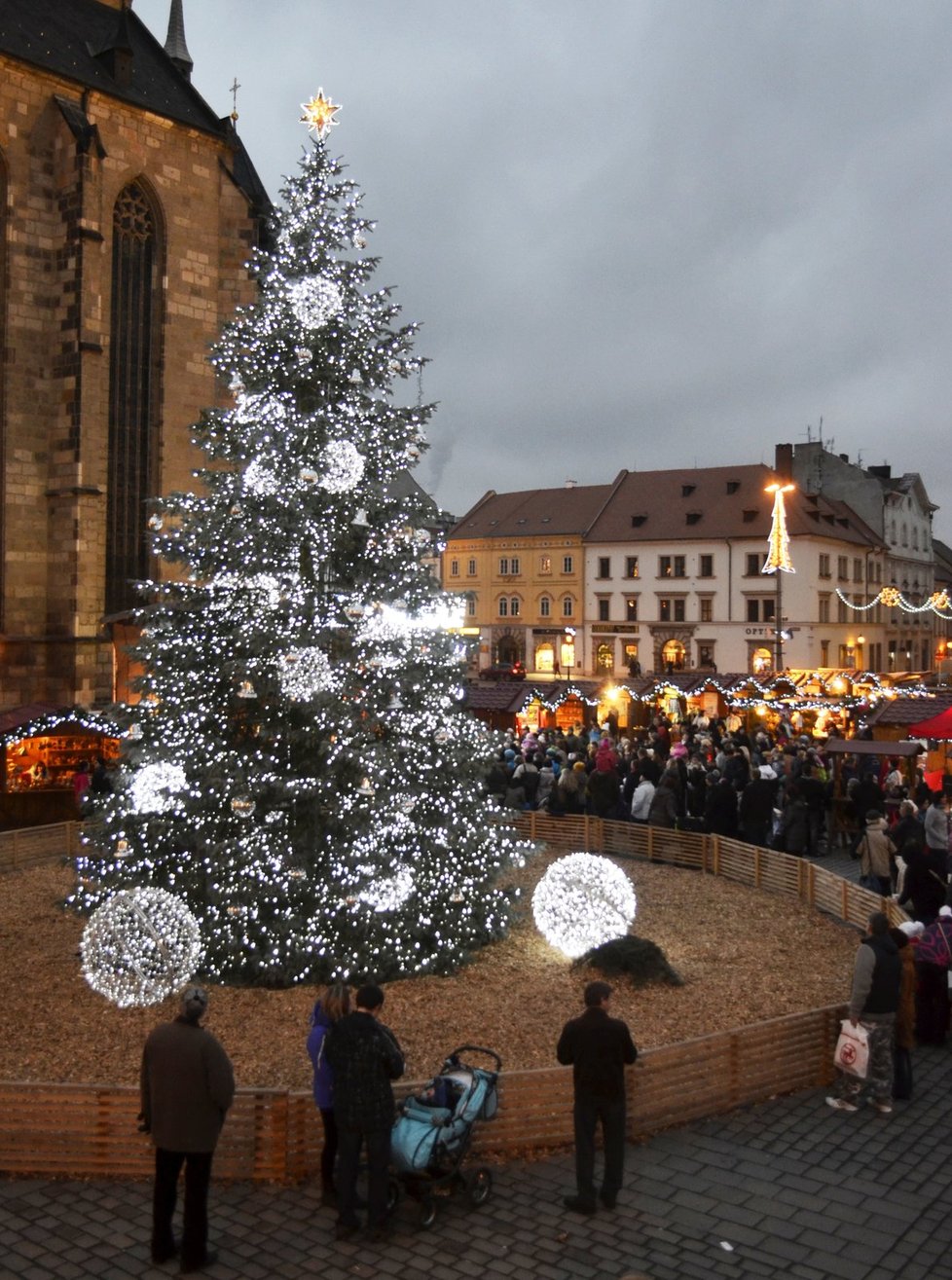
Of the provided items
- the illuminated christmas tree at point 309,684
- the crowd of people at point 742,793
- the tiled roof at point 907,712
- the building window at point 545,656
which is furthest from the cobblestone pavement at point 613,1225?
the building window at point 545,656

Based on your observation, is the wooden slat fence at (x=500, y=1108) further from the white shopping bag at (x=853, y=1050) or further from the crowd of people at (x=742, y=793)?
the crowd of people at (x=742, y=793)

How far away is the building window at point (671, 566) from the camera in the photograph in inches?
2331

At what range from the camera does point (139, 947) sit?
11.0 m

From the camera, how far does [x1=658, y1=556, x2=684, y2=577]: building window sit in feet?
194

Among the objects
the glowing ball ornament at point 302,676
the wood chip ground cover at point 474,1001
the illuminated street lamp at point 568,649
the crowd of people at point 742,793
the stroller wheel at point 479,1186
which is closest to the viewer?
the stroller wheel at point 479,1186

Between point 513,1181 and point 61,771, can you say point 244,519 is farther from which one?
point 61,771

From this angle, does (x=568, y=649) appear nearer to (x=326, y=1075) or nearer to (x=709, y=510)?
(x=709, y=510)

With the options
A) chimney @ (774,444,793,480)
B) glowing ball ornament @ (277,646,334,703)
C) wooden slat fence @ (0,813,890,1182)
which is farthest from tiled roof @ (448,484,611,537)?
wooden slat fence @ (0,813,890,1182)

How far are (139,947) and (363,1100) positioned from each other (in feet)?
17.5

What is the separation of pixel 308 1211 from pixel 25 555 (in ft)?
81.3

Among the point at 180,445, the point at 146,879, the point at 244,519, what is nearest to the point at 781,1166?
the point at 146,879

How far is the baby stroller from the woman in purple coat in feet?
1.46

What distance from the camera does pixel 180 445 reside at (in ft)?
104

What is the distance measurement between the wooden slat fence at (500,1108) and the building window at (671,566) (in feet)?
167
